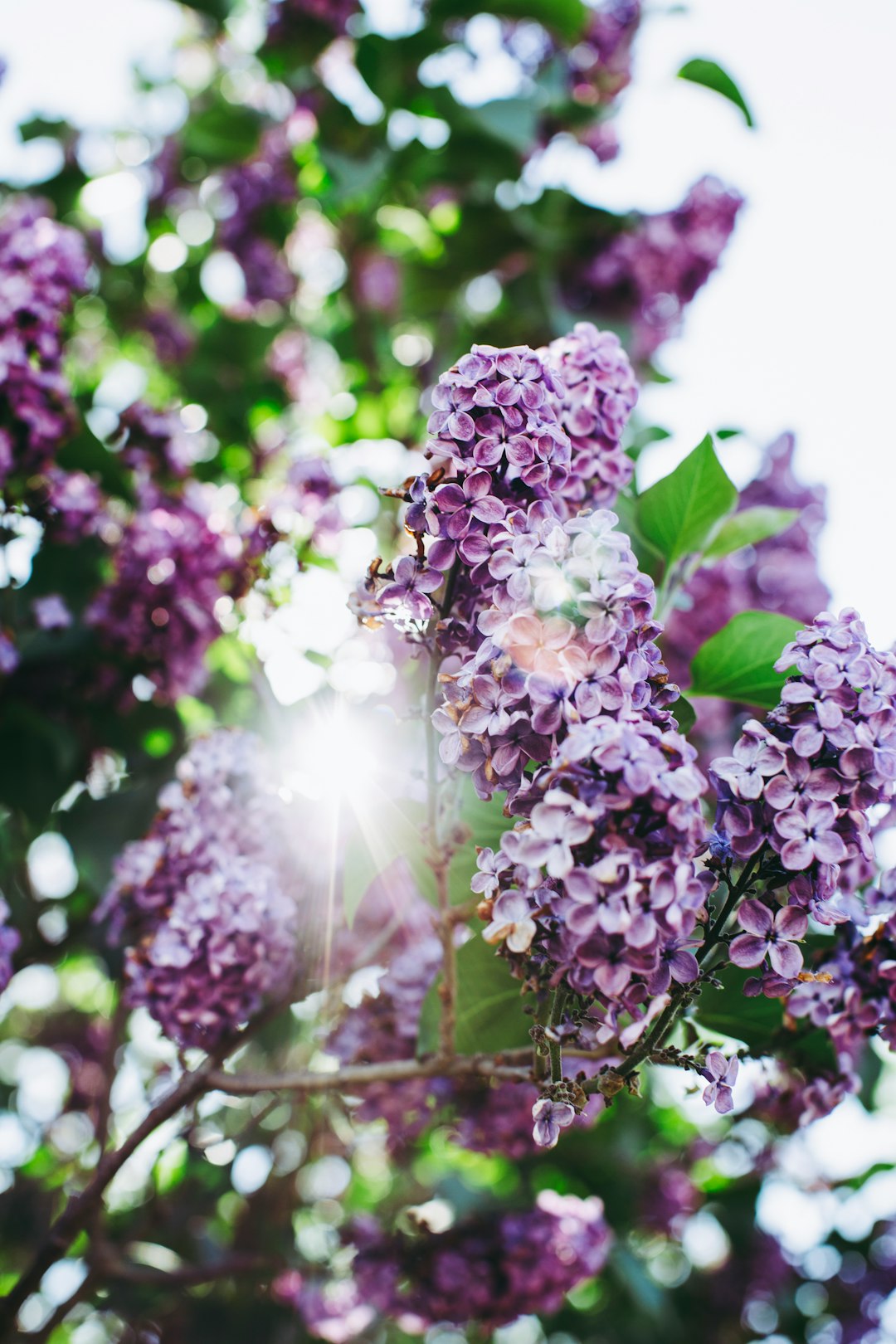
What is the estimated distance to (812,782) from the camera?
120 centimetres

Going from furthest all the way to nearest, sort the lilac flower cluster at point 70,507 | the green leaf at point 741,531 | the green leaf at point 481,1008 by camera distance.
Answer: the lilac flower cluster at point 70,507
the green leaf at point 741,531
the green leaf at point 481,1008

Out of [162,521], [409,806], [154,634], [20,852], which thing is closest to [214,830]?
[409,806]

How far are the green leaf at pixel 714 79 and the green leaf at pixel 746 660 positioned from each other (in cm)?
200

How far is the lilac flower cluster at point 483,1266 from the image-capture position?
2725 mm

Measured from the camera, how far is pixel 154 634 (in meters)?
2.78

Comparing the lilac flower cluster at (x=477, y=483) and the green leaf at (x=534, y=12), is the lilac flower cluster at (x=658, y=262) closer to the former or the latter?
the green leaf at (x=534, y=12)

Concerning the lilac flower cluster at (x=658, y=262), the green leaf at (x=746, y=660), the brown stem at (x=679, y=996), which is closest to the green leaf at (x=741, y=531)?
the green leaf at (x=746, y=660)

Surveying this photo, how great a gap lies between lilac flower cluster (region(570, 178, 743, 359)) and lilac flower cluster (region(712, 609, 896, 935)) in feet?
10.4

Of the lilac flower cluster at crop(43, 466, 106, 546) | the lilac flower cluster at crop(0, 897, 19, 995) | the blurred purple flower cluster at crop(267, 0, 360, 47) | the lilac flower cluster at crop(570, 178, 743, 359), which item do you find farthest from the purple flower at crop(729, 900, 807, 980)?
the blurred purple flower cluster at crop(267, 0, 360, 47)

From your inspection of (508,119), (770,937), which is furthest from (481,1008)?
(508,119)

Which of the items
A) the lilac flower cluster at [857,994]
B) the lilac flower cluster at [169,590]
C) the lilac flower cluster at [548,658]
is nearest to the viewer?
the lilac flower cluster at [548,658]

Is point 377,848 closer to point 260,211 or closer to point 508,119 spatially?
point 508,119

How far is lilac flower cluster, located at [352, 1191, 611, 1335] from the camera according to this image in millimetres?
2725

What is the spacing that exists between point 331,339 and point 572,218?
4.12 feet
